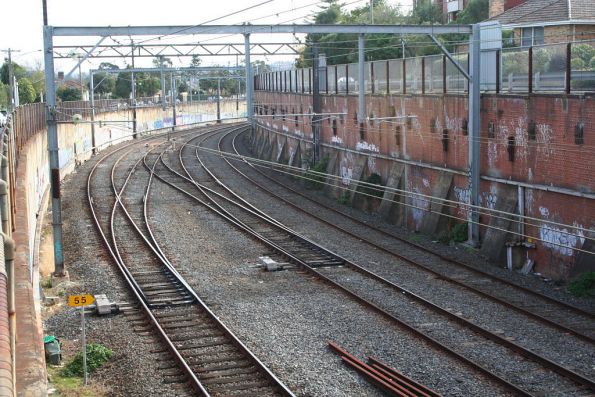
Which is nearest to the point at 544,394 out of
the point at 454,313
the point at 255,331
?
the point at 454,313

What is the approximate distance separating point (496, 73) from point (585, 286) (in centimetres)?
671

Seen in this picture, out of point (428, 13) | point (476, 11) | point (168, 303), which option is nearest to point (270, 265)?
point (168, 303)

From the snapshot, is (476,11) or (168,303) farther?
(476,11)

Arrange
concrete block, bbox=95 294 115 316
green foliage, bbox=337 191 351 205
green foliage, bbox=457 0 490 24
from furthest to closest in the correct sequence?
green foliage, bbox=457 0 490 24, green foliage, bbox=337 191 351 205, concrete block, bbox=95 294 115 316

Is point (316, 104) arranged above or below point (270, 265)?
above

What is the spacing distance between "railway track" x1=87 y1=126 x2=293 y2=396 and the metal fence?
8.13 meters

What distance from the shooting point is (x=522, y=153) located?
19391mm

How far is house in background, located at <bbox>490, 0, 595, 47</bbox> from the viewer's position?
32.6 m

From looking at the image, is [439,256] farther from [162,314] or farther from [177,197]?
[177,197]

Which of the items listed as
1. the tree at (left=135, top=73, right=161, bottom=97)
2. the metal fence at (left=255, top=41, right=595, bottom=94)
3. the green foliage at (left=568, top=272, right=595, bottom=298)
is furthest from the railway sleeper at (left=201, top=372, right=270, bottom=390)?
the tree at (left=135, top=73, right=161, bottom=97)

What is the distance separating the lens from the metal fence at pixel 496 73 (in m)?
17.9

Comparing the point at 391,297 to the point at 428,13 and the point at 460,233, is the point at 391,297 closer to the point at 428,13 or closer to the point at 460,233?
the point at 460,233

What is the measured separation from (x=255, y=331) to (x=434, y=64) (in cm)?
1277

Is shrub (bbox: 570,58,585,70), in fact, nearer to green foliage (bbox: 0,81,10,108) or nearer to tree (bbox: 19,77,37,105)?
green foliage (bbox: 0,81,10,108)
